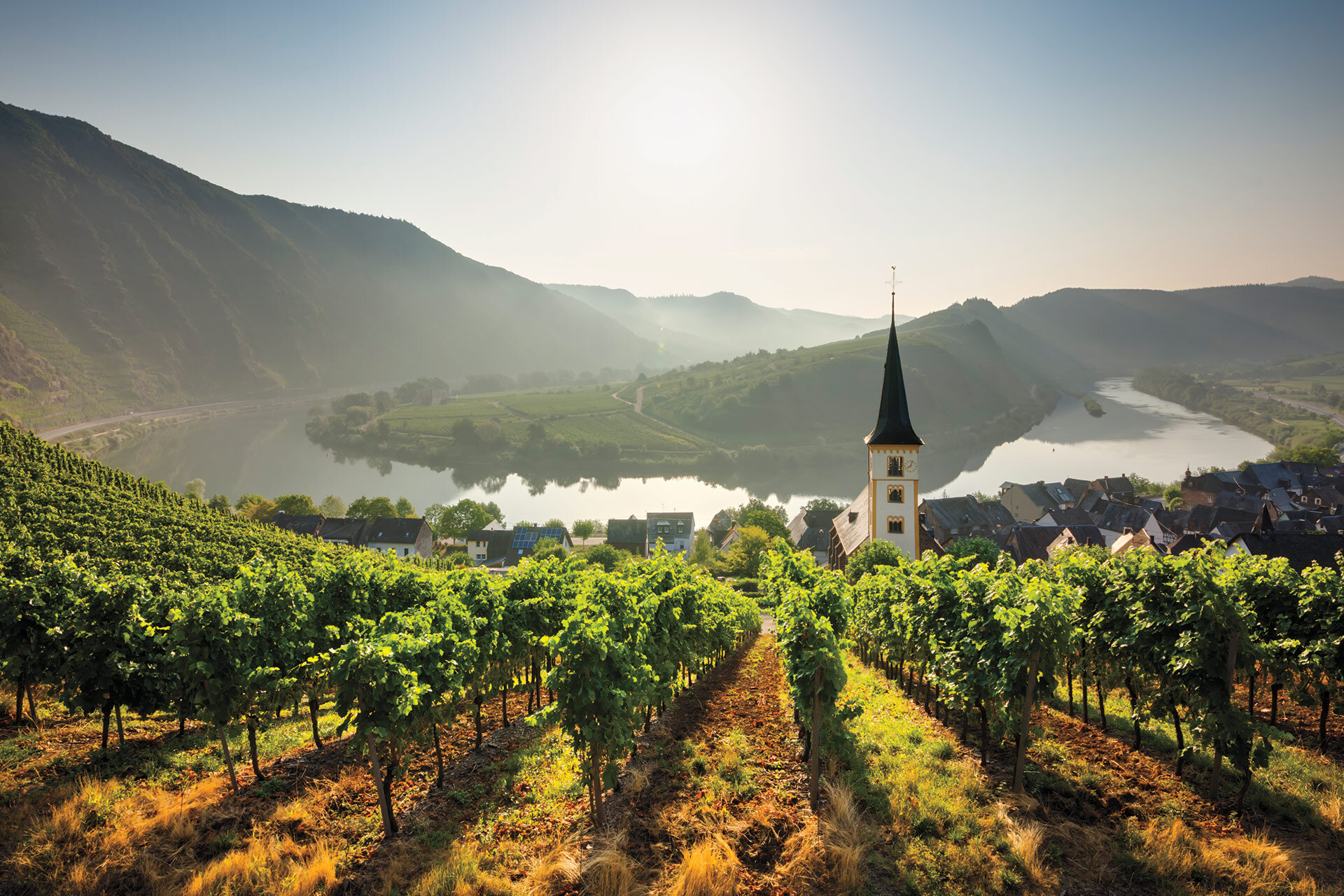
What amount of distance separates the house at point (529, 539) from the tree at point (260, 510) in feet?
98.8

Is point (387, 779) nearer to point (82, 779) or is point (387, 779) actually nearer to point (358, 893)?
point (358, 893)

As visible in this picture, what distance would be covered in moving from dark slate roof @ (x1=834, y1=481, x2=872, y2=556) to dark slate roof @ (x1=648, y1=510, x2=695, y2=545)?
97.6 ft

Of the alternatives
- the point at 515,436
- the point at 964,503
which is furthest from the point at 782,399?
the point at 964,503

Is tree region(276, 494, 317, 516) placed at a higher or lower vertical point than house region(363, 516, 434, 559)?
higher

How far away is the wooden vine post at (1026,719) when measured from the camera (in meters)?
10.4

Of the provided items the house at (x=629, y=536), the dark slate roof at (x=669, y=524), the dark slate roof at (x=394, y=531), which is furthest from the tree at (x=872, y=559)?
the dark slate roof at (x=394, y=531)

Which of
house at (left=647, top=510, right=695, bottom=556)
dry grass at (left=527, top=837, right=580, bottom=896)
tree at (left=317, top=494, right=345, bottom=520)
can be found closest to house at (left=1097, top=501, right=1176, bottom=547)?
house at (left=647, top=510, right=695, bottom=556)

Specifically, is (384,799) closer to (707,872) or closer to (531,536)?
(707,872)

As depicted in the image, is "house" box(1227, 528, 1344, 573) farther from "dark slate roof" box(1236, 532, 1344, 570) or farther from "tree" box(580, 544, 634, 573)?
"tree" box(580, 544, 634, 573)

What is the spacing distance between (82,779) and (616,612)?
1001cm

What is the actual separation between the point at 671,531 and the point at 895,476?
44530 millimetres

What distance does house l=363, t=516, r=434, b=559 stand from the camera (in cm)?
7356

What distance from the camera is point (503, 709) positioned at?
14844 millimetres

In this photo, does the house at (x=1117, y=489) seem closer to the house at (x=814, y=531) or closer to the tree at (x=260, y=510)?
the house at (x=814, y=531)
